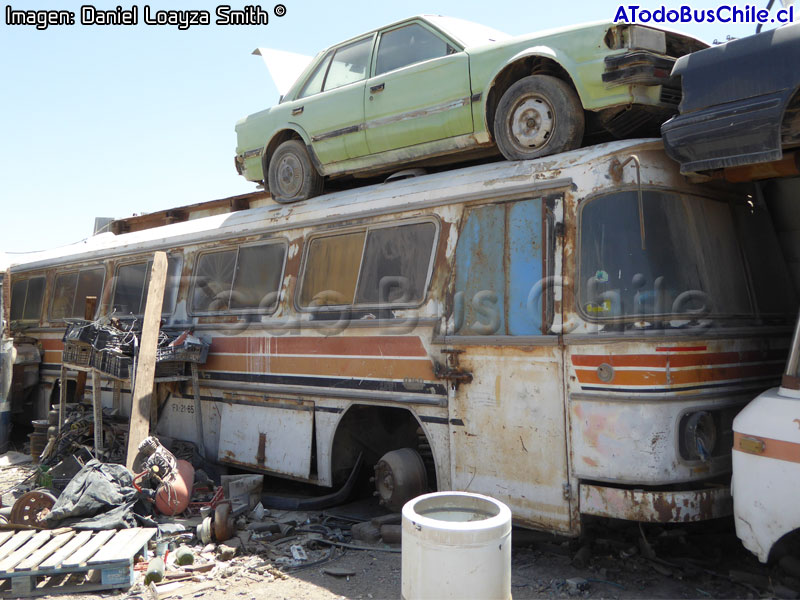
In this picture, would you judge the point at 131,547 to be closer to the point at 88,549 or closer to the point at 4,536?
the point at 88,549

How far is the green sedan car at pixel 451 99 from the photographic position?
4785mm

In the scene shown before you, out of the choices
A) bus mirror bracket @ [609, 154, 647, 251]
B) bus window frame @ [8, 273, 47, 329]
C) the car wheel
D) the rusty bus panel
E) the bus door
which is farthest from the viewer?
bus window frame @ [8, 273, 47, 329]

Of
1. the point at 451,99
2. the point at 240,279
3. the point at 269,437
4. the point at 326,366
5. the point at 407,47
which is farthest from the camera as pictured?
the point at 240,279

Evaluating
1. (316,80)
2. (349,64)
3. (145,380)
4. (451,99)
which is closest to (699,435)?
(451,99)

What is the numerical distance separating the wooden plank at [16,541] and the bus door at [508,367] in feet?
10.3

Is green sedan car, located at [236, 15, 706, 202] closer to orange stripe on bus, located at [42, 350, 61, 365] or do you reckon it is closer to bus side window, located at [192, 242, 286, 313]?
bus side window, located at [192, 242, 286, 313]

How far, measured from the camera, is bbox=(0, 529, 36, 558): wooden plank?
490 cm

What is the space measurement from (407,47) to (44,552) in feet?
16.1

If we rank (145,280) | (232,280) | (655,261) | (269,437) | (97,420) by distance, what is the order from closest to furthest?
(655,261) < (269,437) < (232,280) < (97,420) < (145,280)

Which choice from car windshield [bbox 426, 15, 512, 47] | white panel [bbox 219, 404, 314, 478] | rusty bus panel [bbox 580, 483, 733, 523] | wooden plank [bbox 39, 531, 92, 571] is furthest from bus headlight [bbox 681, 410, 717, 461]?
wooden plank [bbox 39, 531, 92, 571]

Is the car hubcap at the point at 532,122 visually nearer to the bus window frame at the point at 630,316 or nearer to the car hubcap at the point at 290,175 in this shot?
the bus window frame at the point at 630,316

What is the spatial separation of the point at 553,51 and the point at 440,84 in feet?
3.56

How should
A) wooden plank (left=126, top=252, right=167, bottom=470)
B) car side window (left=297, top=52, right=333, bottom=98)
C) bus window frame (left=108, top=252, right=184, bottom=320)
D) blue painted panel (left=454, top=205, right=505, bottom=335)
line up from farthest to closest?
bus window frame (left=108, top=252, right=184, bottom=320)
car side window (left=297, top=52, right=333, bottom=98)
wooden plank (left=126, top=252, right=167, bottom=470)
blue painted panel (left=454, top=205, right=505, bottom=335)

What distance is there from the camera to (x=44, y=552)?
4.80 m
